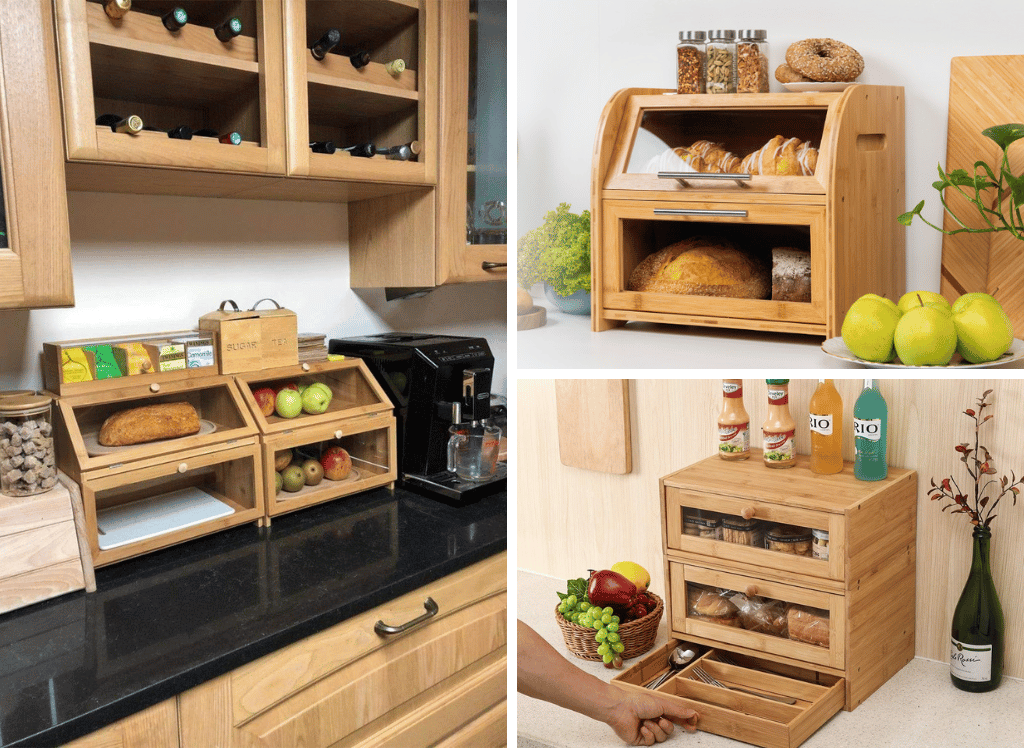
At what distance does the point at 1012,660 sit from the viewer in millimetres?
1643

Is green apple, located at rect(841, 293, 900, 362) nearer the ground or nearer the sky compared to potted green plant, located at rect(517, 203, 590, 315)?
nearer the ground

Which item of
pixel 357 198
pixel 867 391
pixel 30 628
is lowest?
pixel 30 628

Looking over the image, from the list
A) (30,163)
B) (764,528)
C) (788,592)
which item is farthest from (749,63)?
(30,163)

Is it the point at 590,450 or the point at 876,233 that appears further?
the point at 590,450

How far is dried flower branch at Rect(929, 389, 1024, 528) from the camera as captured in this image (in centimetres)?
158

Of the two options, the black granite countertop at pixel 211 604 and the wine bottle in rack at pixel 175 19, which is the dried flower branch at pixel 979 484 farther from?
the wine bottle in rack at pixel 175 19

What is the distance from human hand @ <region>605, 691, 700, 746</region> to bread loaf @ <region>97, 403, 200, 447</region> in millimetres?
858

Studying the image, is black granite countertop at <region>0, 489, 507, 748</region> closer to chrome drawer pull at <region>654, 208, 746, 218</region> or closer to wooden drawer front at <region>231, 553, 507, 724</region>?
wooden drawer front at <region>231, 553, 507, 724</region>

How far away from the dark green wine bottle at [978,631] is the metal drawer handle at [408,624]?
0.95m

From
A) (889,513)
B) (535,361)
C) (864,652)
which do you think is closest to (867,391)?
(889,513)

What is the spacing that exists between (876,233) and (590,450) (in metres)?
0.68

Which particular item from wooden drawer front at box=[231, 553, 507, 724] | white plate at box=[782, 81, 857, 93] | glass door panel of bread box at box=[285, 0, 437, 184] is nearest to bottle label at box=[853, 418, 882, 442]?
white plate at box=[782, 81, 857, 93]

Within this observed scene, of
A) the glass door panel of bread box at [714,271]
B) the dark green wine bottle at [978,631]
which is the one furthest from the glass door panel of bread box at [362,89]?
the dark green wine bottle at [978,631]

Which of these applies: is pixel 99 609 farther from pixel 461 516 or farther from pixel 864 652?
pixel 864 652
